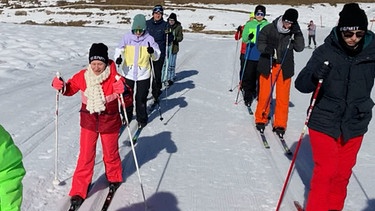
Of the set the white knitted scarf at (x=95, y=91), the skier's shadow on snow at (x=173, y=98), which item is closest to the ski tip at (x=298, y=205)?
the white knitted scarf at (x=95, y=91)

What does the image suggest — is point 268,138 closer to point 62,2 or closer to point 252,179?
point 252,179

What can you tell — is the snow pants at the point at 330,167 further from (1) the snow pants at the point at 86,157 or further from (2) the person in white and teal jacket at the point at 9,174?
(2) the person in white and teal jacket at the point at 9,174

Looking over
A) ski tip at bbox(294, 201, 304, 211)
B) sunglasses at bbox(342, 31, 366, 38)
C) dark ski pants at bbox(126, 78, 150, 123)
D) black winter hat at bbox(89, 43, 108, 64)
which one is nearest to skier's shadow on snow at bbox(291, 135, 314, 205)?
ski tip at bbox(294, 201, 304, 211)

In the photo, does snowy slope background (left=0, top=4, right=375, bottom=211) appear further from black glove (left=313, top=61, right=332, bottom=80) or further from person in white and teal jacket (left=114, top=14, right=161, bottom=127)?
black glove (left=313, top=61, right=332, bottom=80)

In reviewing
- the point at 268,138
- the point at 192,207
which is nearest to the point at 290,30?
the point at 268,138

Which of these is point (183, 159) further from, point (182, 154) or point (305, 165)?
point (305, 165)

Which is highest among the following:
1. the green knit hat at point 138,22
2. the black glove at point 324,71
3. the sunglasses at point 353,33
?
the sunglasses at point 353,33

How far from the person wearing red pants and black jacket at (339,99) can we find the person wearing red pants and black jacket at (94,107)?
6.23ft

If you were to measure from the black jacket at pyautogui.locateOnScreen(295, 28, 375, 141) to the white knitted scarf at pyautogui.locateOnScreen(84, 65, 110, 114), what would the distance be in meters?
1.92

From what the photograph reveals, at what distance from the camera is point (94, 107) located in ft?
15.9

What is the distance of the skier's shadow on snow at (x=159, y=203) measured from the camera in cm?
481

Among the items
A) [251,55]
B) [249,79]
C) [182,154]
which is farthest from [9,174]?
[249,79]

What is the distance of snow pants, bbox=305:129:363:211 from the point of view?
405 centimetres

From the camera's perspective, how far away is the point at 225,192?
5328 mm
